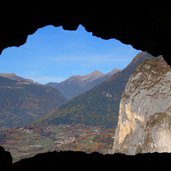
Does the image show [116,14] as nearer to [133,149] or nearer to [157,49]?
[157,49]

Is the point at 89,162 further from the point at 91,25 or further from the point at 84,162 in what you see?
the point at 91,25

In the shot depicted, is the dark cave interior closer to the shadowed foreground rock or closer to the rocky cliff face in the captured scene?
the shadowed foreground rock

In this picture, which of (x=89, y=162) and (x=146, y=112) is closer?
(x=89, y=162)

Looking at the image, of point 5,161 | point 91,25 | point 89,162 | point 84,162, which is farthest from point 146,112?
point 5,161

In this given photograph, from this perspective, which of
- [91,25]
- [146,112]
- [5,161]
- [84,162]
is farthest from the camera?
[146,112]

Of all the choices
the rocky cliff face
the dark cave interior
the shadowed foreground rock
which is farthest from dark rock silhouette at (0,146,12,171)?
the rocky cliff face

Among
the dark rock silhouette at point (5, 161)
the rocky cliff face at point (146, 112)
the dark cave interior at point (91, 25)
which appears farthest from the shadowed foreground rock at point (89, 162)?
the rocky cliff face at point (146, 112)

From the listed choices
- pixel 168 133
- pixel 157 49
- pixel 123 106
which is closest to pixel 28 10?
pixel 157 49
